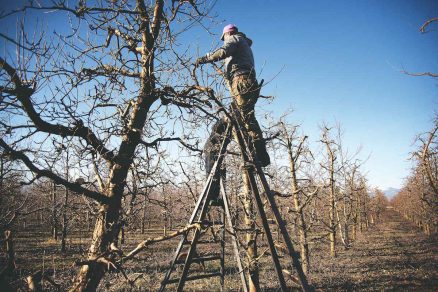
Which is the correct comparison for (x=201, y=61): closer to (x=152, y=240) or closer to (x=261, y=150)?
(x=261, y=150)

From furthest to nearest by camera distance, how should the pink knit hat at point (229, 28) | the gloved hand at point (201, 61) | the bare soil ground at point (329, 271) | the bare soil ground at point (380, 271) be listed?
the bare soil ground at point (380, 271), the bare soil ground at point (329, 271), the pink knit hat at point (229, 28), the gloved hand at point (201, 61)

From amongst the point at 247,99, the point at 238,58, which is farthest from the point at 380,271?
the point at 238,58

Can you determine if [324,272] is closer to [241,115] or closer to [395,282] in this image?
[395,282]

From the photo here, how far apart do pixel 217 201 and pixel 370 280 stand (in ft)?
38.6

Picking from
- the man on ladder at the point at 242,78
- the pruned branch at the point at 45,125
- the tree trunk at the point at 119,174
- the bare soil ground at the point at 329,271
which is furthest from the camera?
the bare soil ground at the point at 329,271

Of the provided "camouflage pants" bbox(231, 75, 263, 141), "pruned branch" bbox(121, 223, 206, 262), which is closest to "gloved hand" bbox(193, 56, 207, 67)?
"camouflage pants" bbox(231, 75, 263, 141)

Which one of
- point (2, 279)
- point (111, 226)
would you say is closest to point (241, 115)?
point (111, 226)

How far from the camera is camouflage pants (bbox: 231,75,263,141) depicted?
382 cm

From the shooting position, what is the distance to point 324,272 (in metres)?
12.9

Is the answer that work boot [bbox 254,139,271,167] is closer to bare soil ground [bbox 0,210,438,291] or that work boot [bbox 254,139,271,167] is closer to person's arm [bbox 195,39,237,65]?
person's arm [bbox 195,39,237,65]

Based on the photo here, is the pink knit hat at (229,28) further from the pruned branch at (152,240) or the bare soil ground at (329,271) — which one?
the bare soil ground at (329,271)

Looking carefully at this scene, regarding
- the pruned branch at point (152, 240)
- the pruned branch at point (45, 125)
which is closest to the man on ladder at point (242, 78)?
the pruned branch at point (152, 240)

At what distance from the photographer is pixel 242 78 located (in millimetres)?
3945

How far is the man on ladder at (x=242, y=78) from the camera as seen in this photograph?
379 cm
